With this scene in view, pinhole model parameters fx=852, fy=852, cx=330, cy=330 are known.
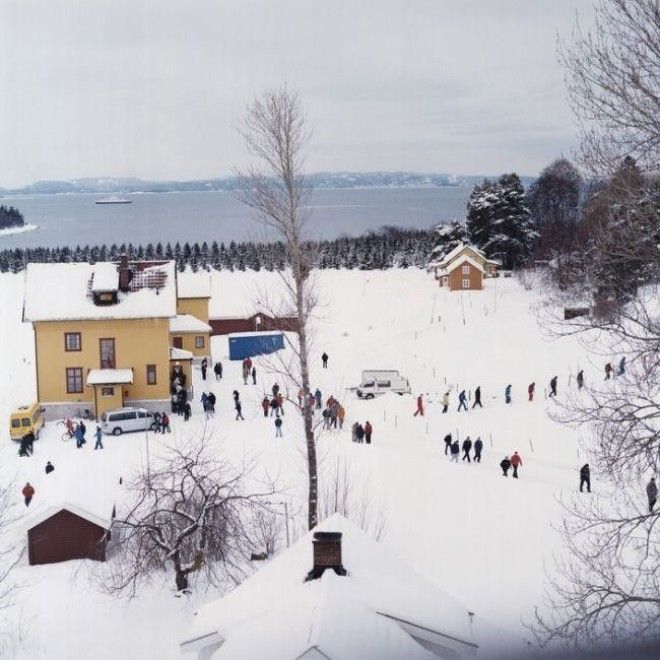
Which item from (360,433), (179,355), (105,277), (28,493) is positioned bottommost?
(28,493)

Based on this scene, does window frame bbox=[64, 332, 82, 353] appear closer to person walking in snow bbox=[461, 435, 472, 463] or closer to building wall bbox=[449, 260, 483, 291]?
person walking in snow bbox=[461, 435, 472, 463]

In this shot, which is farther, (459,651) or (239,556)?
(239,556)

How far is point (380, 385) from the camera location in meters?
21.3

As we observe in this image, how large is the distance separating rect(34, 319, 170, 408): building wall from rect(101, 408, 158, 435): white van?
1.61 m

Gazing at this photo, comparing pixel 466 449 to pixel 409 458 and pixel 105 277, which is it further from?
pixel 105 277

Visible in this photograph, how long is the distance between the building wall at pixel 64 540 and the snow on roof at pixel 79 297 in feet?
27.5

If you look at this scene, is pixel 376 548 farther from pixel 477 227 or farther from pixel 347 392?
pixel 477 227

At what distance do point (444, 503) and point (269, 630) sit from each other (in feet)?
26.7

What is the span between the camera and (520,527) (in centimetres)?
1213

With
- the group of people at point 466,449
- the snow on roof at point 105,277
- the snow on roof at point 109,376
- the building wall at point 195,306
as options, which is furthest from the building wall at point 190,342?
the group of people at point 466,449

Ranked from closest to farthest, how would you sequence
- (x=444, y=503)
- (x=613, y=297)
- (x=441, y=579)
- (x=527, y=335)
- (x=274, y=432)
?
(x=613, y=297) → (x=441, y=579) → (x=444, y=503) → (x=274, y=432) → (x=527, y=335)

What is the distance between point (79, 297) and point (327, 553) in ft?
48.2

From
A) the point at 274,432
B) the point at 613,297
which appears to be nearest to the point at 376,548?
the point at 613,297

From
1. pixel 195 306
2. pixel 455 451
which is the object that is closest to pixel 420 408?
pixel 455 451
